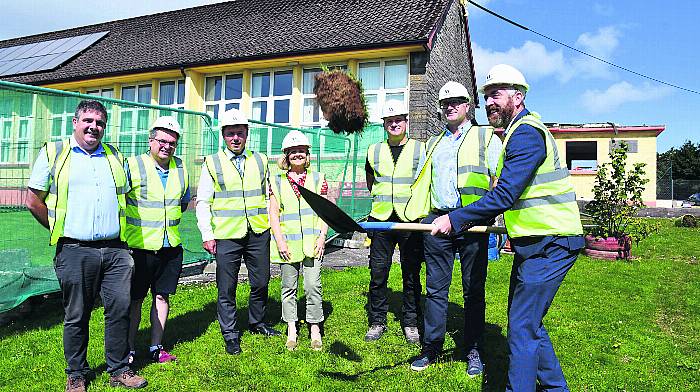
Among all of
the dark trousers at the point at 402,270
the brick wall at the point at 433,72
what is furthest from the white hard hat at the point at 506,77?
the brick wall at the point at 433,72

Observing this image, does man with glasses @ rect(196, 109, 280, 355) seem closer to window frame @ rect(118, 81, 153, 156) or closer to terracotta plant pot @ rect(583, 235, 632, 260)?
window frame @ rect(118, 81, 153, 156)

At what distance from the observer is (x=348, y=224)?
3.90 metres

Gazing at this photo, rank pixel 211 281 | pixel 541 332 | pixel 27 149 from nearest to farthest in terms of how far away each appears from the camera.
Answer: pixel 541 332
pixel 27 149
pixel 211 281

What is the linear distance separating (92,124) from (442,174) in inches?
110

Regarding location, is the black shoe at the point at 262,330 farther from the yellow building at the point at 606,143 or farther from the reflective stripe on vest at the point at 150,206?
the yellow building at the point at 606,143

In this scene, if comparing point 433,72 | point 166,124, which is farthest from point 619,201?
point 166,124

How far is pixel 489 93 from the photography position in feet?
11.3

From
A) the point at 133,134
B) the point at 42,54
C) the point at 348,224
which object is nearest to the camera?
the point at 348,224

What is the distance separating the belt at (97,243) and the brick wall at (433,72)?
37.7 ft

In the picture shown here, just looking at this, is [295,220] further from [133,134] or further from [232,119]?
[133,134]

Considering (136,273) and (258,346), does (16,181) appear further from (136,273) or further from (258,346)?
(258,346)

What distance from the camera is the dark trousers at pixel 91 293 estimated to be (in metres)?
3.70

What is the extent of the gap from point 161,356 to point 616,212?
9.35 meters

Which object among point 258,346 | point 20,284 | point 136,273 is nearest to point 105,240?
point 136,273
